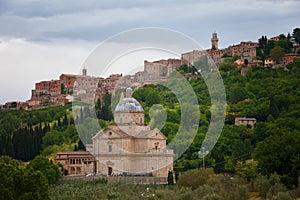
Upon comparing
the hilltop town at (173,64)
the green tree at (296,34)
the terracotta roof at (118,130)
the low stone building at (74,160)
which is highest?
the green tree at (296,34)

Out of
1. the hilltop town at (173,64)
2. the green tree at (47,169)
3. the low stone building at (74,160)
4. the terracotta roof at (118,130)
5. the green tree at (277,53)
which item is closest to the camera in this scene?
the green tree at (47,169)

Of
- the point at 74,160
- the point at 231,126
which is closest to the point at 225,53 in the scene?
the point at 231,126

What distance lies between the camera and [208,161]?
61.0m

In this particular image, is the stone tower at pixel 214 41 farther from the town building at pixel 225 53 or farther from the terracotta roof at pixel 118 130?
the terracotta roof at pixel 118 130

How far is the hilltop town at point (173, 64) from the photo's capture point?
10919 centimetres

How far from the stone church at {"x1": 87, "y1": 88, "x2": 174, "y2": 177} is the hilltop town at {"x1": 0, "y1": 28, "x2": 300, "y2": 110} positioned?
45.9 meters

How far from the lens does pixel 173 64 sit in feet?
390

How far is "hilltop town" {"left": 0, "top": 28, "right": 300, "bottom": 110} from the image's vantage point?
358 ft

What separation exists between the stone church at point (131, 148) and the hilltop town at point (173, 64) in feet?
151

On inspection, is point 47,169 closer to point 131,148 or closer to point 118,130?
point 118,130

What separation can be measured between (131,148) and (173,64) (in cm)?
5969

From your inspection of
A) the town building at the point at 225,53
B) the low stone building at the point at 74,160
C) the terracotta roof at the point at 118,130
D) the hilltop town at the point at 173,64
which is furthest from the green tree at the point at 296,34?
the terracotta roof at the point at 118,130

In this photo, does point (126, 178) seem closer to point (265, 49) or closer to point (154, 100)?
point (154, 100)

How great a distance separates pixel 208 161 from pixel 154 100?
106 feet
